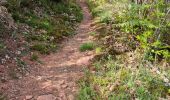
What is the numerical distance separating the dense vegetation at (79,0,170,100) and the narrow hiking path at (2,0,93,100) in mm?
423

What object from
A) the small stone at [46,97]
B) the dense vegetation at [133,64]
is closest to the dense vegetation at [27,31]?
the small stone at [46,97]

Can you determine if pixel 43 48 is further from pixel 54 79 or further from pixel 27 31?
pixel 54 79

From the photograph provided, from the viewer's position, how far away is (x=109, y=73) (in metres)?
7.07

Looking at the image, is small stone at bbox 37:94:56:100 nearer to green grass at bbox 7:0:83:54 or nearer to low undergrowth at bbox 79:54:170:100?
low undergrowth at bbox 79:54:170:100

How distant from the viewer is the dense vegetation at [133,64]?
6.35 m

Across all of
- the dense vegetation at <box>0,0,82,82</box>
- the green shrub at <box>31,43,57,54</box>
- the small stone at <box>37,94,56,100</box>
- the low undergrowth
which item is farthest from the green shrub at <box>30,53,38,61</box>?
the small stone at <box>37,94,56,100</box>

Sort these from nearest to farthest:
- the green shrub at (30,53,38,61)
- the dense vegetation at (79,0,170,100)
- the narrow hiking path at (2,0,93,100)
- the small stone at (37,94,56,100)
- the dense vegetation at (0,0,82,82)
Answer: the dense vegetation at (79,0,170,100) → the small stone at (37,94,56,100) → the narrow hiking path at (2,0,93,100) → the dense vegetation at (0,0,82,82) → the green shrub at (30,53,38,61)

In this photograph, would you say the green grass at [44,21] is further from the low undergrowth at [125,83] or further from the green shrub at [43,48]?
the low undergrowth at [125,83]

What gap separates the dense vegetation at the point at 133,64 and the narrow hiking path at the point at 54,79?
1.39 feet

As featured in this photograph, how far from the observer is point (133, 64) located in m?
7.49

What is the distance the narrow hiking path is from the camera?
264 inches

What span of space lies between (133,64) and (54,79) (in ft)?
7.26

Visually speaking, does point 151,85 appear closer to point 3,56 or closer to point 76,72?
point 76,72

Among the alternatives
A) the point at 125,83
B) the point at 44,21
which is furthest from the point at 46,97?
the point at 44,21
